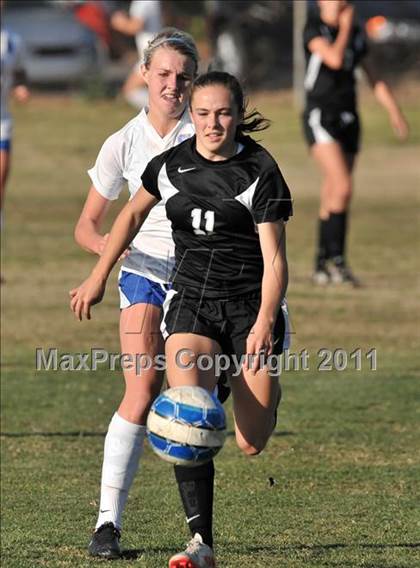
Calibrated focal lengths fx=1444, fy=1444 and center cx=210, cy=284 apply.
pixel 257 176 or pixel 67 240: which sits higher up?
pixel 257 176

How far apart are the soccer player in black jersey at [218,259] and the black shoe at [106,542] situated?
0.51m

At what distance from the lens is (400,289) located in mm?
13289

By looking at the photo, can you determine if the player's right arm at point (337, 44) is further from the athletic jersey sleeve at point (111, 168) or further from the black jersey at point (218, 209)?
the black jersey at point (218, 209)

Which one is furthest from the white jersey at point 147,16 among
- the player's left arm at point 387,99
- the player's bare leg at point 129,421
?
the player's bare leg at point 129,421

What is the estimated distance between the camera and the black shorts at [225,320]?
5.52 m

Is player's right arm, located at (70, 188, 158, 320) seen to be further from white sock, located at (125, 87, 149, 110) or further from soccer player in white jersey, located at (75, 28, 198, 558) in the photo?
white sock, located at (125, 87, 149, 110)

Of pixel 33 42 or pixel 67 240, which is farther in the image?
pixel 33 42

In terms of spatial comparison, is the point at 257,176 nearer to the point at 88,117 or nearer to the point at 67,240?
the point at 67,240

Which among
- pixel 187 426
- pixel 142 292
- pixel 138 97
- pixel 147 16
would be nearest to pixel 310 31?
pixel 147 16

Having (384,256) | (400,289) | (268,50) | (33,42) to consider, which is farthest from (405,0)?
(400,289)

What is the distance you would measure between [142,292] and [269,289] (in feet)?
2.80

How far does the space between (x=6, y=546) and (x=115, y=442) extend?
67cm

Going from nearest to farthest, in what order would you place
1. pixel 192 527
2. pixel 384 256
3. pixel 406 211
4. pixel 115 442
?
1. pixel 192 527
2. pixel 115 442
3. pixel 384 256
4. pixel 406 211

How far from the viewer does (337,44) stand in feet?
43.3
